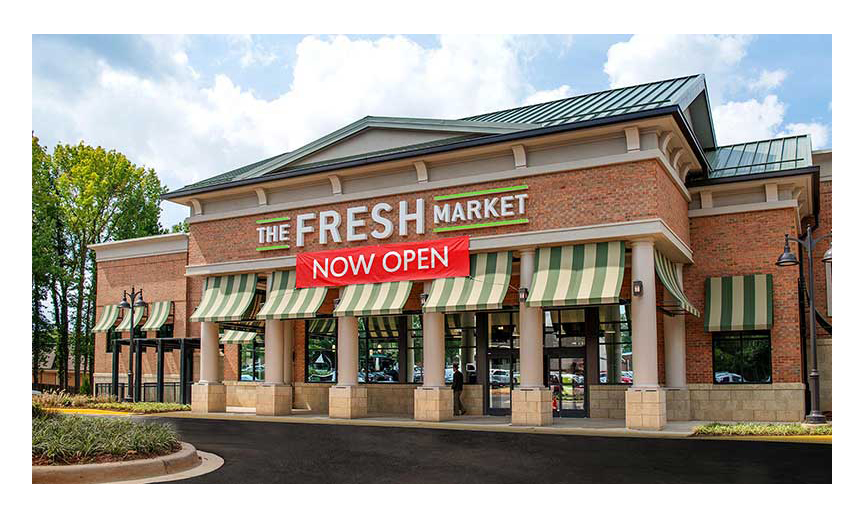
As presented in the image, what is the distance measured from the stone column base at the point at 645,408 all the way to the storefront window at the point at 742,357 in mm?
4422

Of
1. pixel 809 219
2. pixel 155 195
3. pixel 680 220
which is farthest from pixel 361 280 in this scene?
pixel 155 195

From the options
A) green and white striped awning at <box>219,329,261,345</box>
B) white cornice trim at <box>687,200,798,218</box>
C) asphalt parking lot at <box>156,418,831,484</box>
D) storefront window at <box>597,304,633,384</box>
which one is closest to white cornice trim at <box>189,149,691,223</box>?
white cornice trim at <box>687,200,798,218</box>

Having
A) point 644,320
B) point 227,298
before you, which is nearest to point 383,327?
point 227,298

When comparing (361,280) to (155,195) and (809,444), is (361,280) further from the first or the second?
(155,195)

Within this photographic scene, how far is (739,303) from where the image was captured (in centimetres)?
2448

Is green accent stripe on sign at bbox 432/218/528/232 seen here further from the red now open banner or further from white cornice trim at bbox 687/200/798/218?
white cornice trim at bbox 687/200/798/218

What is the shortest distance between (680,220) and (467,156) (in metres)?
6.81

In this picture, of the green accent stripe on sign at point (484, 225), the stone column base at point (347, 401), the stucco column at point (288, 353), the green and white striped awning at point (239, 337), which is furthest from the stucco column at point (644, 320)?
the green and white striped awning at point (239, 337)

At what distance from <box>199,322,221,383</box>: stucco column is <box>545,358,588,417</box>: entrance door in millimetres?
12370

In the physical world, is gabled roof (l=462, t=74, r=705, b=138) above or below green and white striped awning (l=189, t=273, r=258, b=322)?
above

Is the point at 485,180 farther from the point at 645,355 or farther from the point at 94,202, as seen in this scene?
the point at 94,202

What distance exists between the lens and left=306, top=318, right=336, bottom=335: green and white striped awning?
1254 inches

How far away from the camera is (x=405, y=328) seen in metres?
29.8

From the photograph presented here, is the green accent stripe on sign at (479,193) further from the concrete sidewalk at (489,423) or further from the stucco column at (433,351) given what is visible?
the concrete sidewalk at (489,423)
